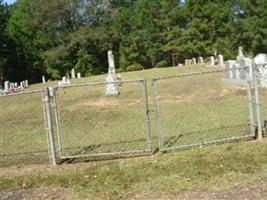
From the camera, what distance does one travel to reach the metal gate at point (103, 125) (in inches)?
409

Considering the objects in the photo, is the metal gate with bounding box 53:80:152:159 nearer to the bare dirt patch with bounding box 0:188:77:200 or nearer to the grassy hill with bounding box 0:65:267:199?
the grassy hill with bounding box 0:65:267:199

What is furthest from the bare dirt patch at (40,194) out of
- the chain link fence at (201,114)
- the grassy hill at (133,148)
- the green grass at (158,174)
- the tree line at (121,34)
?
the tree line at (121,34)

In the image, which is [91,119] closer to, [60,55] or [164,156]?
[164,156]

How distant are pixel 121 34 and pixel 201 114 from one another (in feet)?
186

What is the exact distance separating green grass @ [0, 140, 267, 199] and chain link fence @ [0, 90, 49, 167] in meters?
1.00

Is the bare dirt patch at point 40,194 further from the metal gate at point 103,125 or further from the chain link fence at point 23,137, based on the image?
the chain link fence at point 23,137

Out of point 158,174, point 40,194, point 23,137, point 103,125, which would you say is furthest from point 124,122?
point 40,194

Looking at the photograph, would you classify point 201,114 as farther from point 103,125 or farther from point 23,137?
point 23,137

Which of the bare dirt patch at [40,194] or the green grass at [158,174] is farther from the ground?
the green grass at [158,174]

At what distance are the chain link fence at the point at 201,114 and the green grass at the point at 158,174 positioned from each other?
1.00 m

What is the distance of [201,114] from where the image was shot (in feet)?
49.9

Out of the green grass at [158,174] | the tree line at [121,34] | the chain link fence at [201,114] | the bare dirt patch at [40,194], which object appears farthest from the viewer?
the tree line at [121,34]

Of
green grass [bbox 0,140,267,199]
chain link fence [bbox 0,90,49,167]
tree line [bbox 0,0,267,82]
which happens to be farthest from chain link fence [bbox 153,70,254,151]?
tree line [bbox 0,0,267,82]

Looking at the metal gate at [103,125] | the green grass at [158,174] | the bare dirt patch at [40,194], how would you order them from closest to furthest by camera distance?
the green grass at [158,174] → the bare dirt patch at [40,194] → the metal gate at [103,125]
